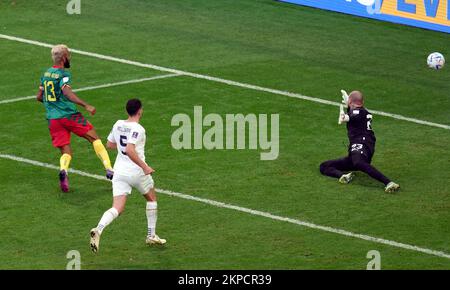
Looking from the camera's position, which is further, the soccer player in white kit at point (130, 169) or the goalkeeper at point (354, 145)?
the goalkeeper at point (354, 145)

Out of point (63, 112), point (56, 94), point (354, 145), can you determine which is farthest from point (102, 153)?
point (354, 145)

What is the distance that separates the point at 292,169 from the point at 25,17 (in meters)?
12.1

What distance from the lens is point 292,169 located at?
2012cm

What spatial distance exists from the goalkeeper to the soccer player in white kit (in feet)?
13.3

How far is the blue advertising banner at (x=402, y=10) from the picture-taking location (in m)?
29.1

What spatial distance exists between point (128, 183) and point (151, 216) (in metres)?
0.56

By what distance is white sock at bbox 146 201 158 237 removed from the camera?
54.4 feet

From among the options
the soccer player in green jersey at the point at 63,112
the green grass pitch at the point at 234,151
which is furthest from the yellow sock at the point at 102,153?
the green grass pitch at the point at 234,151

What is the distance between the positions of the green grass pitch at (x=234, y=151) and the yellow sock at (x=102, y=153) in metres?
0.31

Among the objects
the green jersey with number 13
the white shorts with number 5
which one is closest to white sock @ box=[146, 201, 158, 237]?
the white shorts with number 5

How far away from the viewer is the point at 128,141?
53.4ft

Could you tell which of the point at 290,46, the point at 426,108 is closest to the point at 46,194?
the point at 426,108

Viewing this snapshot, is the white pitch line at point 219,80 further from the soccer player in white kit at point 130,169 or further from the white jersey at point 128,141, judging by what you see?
the white jersey at point 128,141

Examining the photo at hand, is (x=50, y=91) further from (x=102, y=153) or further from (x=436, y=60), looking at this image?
(x=436, y=60)
